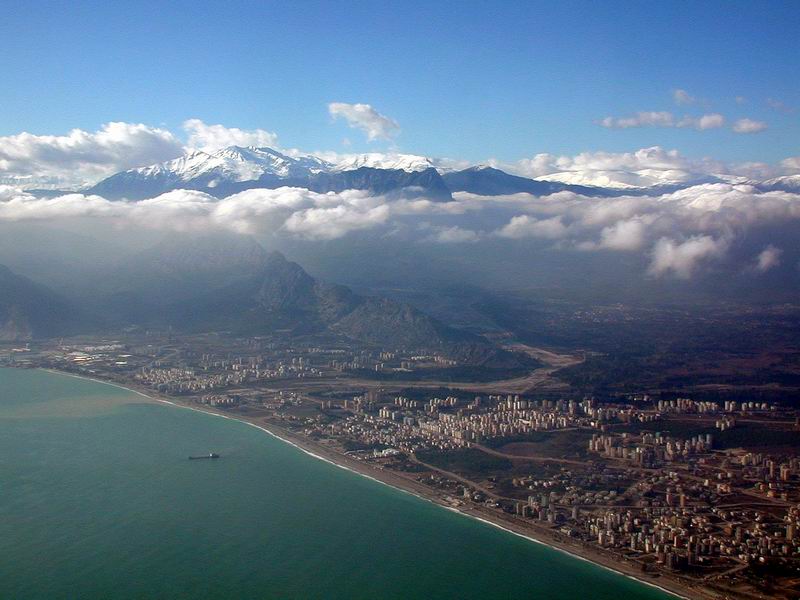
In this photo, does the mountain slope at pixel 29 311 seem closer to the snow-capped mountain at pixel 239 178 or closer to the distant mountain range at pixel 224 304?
the distant mountain range at pixel 224 304

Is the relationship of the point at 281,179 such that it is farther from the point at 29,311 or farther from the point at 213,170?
the point at 29,311

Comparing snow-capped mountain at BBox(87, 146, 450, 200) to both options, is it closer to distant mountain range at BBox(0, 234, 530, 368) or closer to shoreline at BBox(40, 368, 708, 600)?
distant mountain range at BBox(0, 234, 530, 368)

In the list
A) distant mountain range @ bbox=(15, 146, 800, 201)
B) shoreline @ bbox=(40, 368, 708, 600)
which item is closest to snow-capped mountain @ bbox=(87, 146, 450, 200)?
distant mountain range @ bbox=(15, 146, 800, 201)

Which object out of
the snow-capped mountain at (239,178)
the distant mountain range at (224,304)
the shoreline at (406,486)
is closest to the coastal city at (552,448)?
the shoreline at (406,486)

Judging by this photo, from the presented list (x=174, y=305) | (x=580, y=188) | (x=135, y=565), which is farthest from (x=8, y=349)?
(x=580, y=188)

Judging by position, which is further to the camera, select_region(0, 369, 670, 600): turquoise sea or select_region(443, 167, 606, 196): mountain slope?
select_region(443, 167, 606, 196): mountain slope

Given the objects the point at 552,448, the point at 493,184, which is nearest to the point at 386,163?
the point at 493,184

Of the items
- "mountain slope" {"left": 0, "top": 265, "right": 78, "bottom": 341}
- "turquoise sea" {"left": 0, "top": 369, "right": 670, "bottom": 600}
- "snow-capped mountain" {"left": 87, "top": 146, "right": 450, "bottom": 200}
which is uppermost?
A: "snow-capped mountain" {"left": 87, "top": 146, "right": 450, "bottom": 200}
